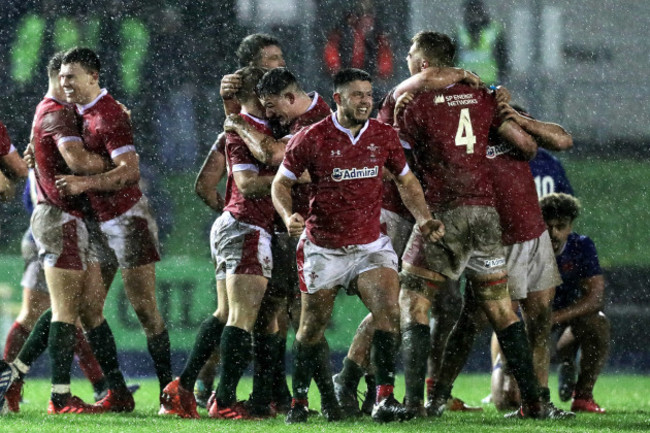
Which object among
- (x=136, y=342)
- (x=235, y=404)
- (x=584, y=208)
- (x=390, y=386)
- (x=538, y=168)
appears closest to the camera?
(x=390, y=386)

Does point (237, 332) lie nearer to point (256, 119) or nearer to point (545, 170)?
point (256, 119)

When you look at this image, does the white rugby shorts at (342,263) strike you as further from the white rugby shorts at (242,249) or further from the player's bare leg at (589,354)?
the player's bare leg at (589,354)

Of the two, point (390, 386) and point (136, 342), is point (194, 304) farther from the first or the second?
point (390, 386)

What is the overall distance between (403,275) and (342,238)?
0.46 meters

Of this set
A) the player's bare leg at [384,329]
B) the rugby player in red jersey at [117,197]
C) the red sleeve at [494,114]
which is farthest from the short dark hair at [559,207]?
the rugby player in red jersey at [117,197]

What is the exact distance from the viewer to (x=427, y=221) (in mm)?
6355

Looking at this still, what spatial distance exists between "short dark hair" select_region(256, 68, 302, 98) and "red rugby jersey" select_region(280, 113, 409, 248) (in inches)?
16.7

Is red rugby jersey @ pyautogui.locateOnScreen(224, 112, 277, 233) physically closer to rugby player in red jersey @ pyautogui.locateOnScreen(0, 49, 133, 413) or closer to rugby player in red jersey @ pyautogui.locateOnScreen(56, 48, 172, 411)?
rugby player in red jersey @ pyautogui.locateOnScreen(56, 48, 172, 411)

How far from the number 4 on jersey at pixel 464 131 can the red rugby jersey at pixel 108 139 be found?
1720mm

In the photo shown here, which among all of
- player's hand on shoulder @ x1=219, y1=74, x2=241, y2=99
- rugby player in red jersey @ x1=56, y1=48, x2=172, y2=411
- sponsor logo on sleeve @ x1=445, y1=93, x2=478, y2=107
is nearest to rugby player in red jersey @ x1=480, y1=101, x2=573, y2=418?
sponsor logo on sleeve @ x1=445, y1=93, x2=478, y2=107

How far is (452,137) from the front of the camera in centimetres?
657

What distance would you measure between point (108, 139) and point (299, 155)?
123cm

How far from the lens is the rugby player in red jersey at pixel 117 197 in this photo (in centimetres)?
698

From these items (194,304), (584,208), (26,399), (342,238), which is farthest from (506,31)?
(342,238)
